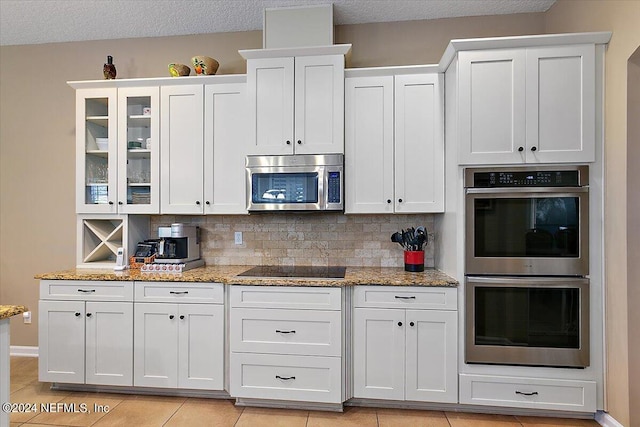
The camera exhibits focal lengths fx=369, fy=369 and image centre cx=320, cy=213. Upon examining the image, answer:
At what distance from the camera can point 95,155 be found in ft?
10.00

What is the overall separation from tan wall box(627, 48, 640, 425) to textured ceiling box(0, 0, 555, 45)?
1.16m

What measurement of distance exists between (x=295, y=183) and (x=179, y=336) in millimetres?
1352

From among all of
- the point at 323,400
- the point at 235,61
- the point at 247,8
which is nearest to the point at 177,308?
the point at 323,400

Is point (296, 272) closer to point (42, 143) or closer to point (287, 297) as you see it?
point (287, 297)

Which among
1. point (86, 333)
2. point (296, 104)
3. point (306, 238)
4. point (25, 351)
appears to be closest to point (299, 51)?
point (296, 104)

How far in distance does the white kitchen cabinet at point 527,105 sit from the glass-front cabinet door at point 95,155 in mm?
2643

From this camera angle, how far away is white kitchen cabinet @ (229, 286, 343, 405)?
2.40 metres

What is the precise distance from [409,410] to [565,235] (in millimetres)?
1511

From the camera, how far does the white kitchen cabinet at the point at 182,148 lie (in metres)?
2.90

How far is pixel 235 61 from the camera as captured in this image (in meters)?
3.20

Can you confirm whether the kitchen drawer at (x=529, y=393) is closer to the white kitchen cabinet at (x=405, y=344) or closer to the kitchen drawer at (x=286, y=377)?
the white kitchen cabinet at (x=405, y=344)

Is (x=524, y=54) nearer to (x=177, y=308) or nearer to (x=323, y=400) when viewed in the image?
(x=323, y=400)

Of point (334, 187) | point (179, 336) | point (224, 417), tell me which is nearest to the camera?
point (224, 417)

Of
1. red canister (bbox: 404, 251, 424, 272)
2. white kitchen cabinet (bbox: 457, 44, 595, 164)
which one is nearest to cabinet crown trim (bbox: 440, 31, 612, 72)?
white kitchen cabinet (bbox: 457, 44, 595, 164)
